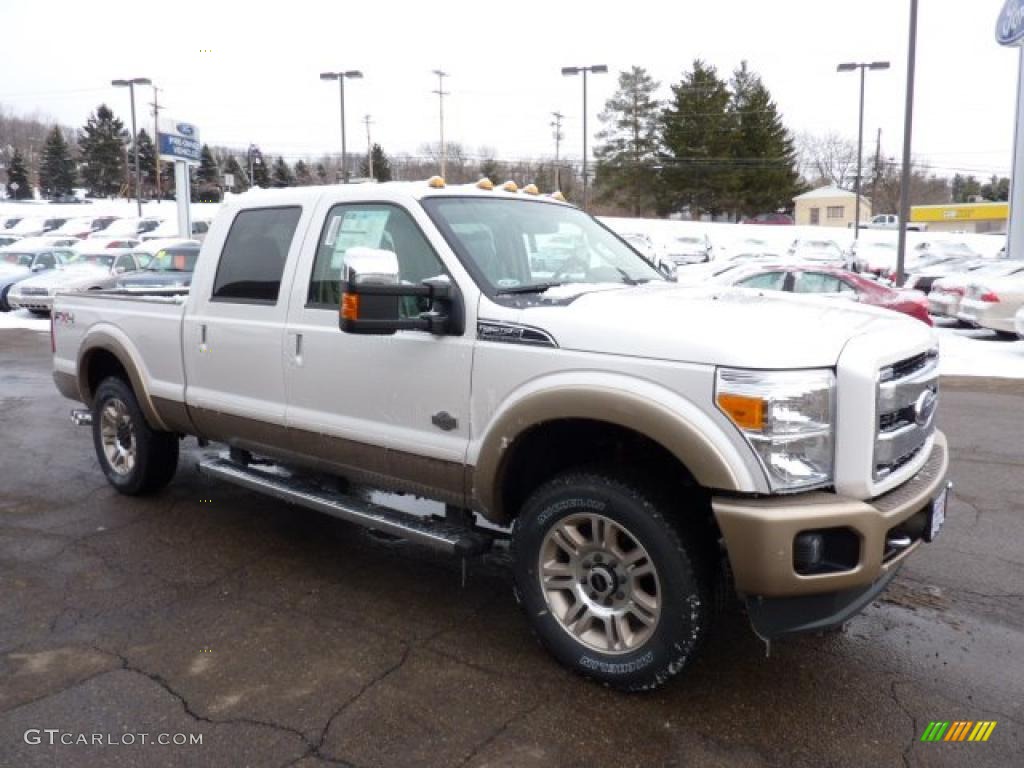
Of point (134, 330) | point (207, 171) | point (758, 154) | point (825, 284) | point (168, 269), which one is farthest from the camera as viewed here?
point (207, 171)

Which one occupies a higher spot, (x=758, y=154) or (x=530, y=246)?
(x=758, y=154)

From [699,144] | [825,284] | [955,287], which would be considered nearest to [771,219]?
[699,144]

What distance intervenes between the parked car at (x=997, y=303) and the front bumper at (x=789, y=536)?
44.6 feet

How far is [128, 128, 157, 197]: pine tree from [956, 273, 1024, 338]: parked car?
8839 cm

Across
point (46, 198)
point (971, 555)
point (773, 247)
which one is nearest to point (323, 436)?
point (971, 555)

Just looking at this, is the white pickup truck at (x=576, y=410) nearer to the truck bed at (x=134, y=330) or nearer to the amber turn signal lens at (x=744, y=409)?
the amber turn signal lens at (x=744, y=409)

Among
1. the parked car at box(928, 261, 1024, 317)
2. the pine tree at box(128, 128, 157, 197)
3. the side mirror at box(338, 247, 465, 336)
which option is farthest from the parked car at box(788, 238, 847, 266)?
the pine tree at box(128, 128, 157, 197)

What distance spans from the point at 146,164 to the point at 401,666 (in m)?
98.8

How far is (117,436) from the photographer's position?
621cm

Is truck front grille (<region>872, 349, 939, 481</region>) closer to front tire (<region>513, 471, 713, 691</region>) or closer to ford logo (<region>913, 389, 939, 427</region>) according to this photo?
ford logo (<region>913, 389, 939, 427</region>)

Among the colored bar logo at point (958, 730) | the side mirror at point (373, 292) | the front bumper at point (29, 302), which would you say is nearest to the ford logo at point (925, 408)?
the colored bar logo at point (958, 730)

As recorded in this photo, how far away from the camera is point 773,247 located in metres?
46.8

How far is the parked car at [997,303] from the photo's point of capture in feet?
49.1

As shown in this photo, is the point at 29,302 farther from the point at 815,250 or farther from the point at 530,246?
the point at 815,250
